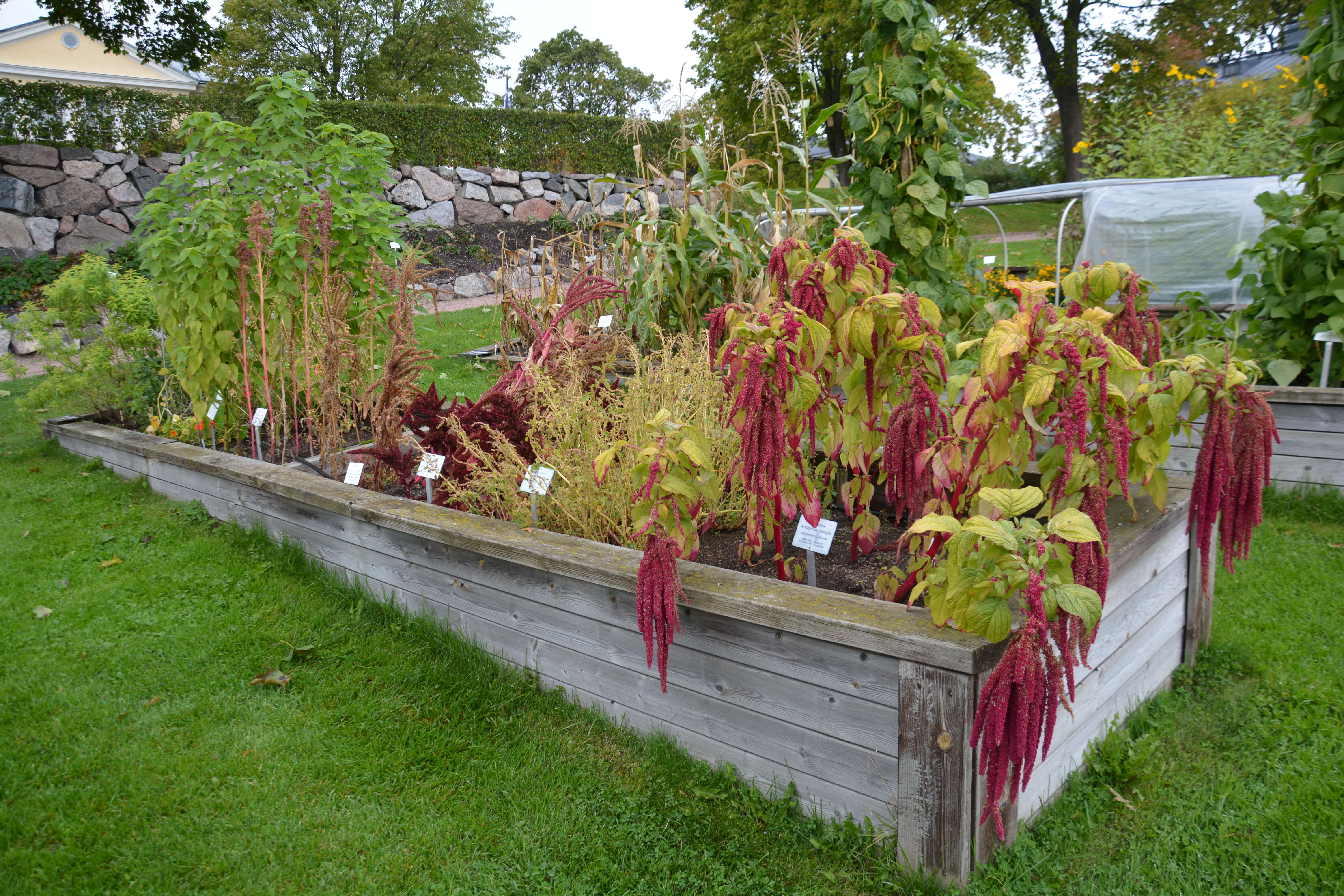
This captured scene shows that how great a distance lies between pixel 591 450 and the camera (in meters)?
2.80

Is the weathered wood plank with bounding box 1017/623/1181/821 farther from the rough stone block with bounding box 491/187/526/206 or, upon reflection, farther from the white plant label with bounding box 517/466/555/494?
the rough stone block with bounding box 491/187/526/206

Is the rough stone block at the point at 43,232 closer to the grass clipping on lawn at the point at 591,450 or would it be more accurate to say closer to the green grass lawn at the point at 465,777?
the green grass lawn at the point at 465,777

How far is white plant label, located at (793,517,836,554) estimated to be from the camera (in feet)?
7.08

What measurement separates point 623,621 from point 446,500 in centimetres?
113

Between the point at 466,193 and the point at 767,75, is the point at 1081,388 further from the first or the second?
the point at 466,193

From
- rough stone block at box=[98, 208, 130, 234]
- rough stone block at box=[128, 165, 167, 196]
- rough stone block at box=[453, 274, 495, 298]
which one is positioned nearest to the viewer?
rough stone block at box=[98, 208, 130, 234]

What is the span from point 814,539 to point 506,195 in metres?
14.0

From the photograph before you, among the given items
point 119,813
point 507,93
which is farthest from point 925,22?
point 507,93

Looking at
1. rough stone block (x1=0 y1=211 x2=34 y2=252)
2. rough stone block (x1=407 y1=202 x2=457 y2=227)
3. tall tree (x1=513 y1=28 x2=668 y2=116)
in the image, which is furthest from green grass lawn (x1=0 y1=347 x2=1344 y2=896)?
tall tree (x1=513 y1=28 x2=668 y2=116)

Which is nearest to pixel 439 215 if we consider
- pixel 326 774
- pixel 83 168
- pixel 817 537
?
pixel 83 168

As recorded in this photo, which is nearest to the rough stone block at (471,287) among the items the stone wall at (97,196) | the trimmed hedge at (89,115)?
the stone wall at (97,196)

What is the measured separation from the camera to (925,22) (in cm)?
268

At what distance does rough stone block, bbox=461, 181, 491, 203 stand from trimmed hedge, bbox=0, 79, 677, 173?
0.77 meters

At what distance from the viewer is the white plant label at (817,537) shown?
7.08ft
